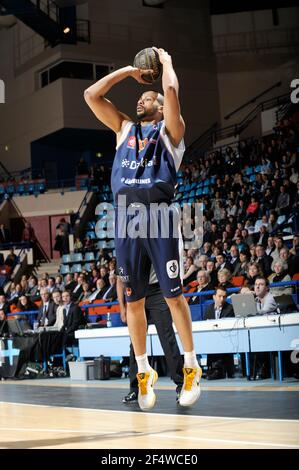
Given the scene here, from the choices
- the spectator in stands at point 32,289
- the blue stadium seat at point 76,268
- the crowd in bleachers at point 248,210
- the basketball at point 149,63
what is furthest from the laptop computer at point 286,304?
the blue stadium seat at point 76,268

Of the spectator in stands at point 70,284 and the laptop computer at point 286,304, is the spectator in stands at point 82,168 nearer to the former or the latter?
the spectator in stands at point 70,284

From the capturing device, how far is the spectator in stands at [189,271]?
1227 cm

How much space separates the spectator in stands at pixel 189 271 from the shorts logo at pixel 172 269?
27.0 feet

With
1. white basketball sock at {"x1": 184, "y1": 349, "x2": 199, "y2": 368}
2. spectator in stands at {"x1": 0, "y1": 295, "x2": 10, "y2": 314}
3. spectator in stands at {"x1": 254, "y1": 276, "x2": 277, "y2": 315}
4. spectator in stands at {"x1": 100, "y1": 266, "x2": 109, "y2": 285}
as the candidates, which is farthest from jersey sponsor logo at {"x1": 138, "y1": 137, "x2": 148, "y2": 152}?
spectator in stands at {"x1": 0, "y1": 295, "x2": 10, "y2": 314}

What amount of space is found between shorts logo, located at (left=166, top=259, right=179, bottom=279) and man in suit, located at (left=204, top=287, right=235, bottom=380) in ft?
17.6

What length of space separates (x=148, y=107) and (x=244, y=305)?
4790mm

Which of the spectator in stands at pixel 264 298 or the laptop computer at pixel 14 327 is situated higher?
the spectator in stands at pixel 264 298

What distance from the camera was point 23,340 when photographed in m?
11.9

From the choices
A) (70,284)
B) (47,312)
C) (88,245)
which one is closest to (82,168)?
(88,245)

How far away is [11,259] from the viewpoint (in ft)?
69.9

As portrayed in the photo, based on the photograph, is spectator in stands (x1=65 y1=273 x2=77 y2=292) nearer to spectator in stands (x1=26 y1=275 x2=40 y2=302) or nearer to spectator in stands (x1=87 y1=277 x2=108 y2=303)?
spectator in stands (x1=26 y1=275 x2=40 y2=302)

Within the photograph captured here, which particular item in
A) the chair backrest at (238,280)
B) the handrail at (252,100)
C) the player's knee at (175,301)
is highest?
the handrail at (252,100)

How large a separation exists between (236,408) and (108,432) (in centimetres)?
150

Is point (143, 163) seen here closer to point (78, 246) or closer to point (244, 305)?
point (244, 305)
